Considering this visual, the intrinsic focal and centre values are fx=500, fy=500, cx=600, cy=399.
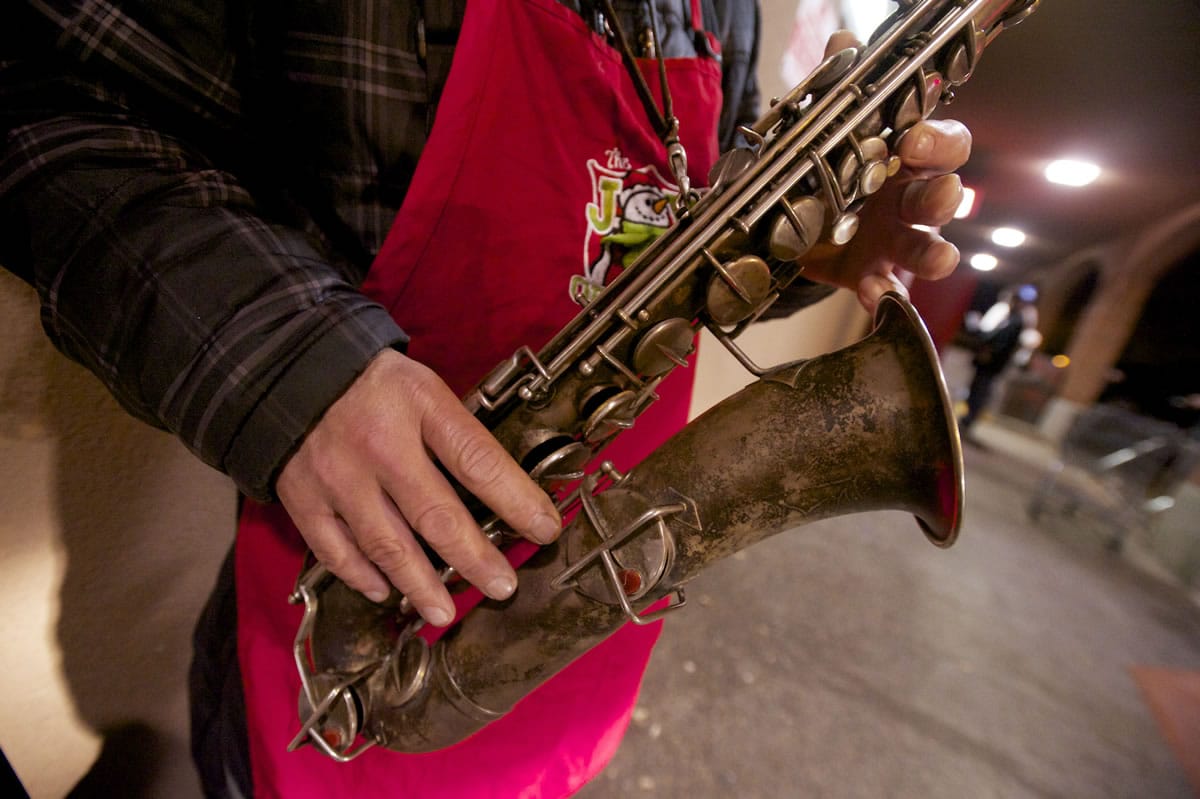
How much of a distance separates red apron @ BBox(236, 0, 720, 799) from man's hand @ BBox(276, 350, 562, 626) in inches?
8.8

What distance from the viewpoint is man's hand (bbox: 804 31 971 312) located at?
0.72m

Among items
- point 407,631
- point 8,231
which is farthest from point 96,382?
point 407,631

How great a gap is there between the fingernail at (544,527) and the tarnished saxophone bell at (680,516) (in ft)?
0.25

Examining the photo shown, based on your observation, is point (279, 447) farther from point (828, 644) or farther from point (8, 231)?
point (828, 644)

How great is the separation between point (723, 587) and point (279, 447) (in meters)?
2.16

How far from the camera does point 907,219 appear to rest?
2.63 ft

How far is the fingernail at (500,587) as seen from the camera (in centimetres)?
58

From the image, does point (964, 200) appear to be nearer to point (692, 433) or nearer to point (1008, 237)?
point (692, 433)

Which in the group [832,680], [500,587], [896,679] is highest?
[500,587]

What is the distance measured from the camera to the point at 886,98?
716 millimetres

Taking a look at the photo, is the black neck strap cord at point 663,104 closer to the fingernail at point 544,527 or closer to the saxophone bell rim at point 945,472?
the saxophone bell rim at point 945,472

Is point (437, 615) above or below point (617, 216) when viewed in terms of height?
below

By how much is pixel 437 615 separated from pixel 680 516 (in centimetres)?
32

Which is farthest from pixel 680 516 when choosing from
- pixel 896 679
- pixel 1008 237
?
pixel 1008 237
